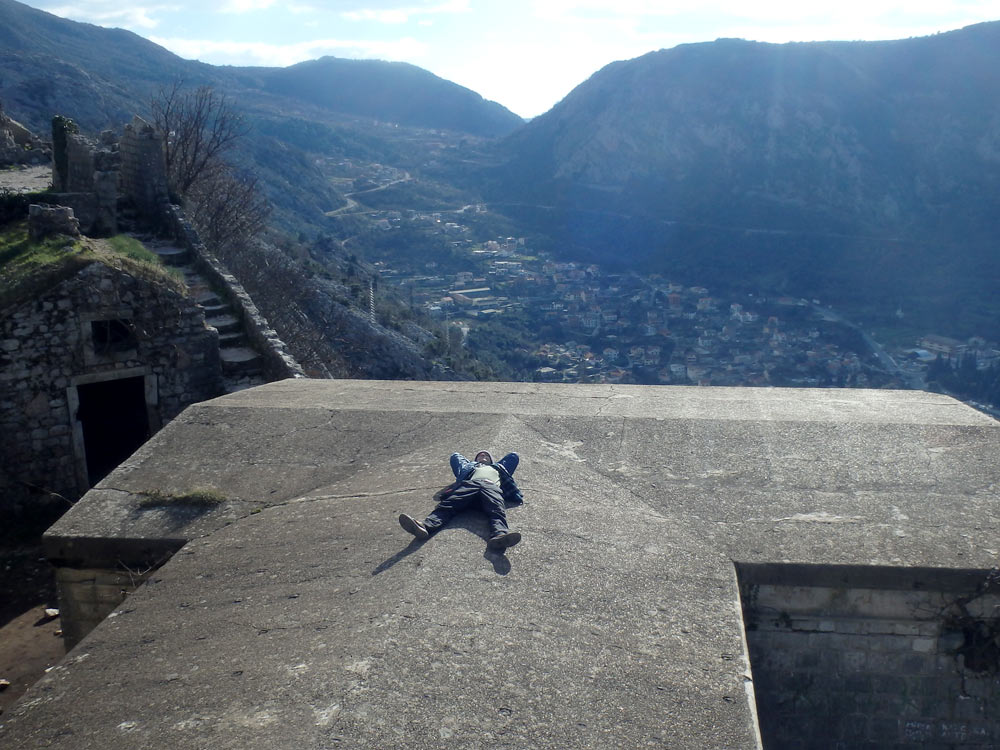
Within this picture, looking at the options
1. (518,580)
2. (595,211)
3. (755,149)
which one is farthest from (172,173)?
(755,149)

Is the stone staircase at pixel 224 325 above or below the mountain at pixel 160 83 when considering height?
below

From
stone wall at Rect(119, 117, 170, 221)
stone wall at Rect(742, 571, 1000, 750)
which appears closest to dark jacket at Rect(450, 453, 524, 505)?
stone wall at Rect(742, 571, 1000, 750)

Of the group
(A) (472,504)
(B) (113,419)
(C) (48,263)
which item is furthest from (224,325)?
(A) (472,504)

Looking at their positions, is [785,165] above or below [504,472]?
above

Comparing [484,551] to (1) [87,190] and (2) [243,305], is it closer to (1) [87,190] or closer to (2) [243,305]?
(2) [243,305]

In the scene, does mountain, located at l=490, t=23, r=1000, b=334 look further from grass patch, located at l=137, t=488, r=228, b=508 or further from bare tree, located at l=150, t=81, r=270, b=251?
grass patch, located at l=137, t=488, r=228, b=508

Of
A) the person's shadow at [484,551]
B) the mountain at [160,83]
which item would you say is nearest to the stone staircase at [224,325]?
the person's shadow at [484,551]

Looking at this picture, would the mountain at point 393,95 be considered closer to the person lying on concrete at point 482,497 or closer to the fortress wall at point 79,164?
the fortress wall at point 79,164

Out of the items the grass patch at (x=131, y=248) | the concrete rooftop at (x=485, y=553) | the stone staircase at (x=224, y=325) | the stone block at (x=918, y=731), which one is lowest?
the stone block at (x=918, y=731)
